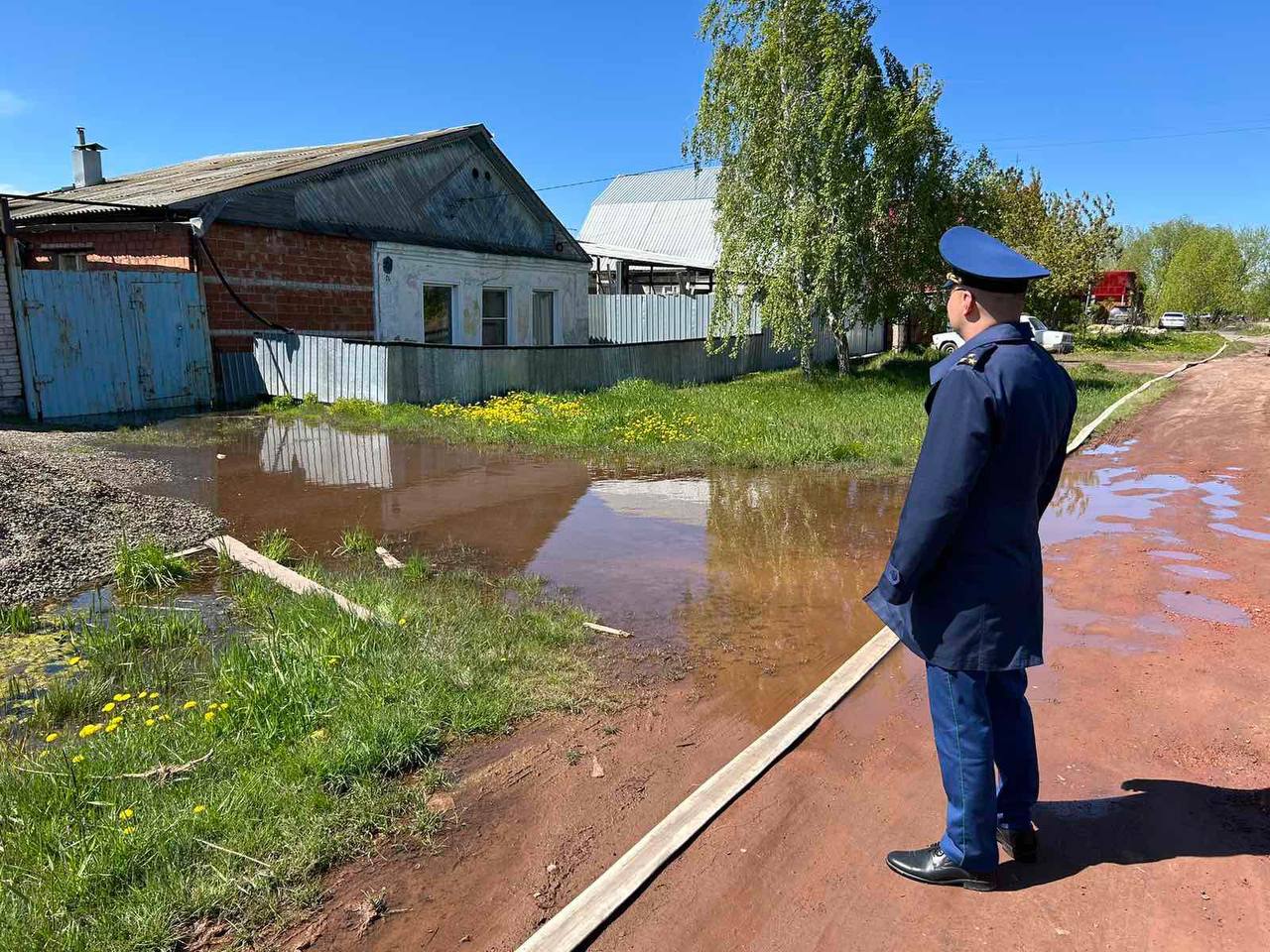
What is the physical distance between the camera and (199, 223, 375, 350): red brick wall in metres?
15.3

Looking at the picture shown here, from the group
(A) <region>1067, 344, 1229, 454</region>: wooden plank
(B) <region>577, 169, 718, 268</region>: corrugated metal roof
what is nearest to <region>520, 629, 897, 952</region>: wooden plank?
(A) <region>1067, 344, 1229, 454</region>: wooden plank

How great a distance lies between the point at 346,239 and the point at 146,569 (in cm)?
1303

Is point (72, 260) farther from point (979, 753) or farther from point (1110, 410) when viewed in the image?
point (1110, 410)

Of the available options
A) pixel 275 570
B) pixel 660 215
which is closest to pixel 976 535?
pixel 275 570

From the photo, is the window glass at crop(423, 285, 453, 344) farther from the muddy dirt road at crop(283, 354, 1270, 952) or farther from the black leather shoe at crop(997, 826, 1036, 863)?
the black leather shoe at crop(997, 826, 1036, 863)

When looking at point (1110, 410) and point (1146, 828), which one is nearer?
point (1146, 828)

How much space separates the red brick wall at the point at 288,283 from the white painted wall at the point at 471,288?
0.50m

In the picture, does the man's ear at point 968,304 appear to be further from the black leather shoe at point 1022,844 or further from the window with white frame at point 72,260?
the window with white frame at point 72,260

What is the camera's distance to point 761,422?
13438mm

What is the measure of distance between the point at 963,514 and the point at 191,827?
287 centimetres

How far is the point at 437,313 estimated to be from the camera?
19.9 m

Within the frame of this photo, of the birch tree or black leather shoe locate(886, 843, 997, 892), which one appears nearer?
black leather shoe locate(886, 843, 997, 892)

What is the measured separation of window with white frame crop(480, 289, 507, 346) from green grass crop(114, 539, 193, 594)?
50.0 feet

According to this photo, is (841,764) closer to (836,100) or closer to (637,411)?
(637,411)
